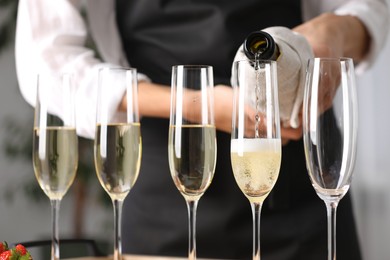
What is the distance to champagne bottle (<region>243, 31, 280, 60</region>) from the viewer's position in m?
1.06

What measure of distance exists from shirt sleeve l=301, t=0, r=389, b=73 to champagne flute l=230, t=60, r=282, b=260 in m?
0.84

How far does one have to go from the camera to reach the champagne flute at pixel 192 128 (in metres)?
1.05

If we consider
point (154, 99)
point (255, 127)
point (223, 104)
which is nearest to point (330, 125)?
point (255, 127)

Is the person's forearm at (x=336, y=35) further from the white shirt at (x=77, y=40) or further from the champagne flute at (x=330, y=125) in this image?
the champagne flute at (x=330, y=125)

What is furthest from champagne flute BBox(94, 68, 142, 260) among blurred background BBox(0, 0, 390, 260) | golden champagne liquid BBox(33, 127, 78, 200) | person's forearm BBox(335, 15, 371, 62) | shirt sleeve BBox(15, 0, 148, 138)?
blurred background BBox(0, 0, 390, 260)

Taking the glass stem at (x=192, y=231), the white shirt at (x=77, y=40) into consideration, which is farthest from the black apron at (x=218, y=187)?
the glass stem at (x=192, y=231)

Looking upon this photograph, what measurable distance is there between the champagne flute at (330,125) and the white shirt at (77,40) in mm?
758

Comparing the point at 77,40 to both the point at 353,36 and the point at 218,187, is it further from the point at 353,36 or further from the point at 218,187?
the point at 353,36

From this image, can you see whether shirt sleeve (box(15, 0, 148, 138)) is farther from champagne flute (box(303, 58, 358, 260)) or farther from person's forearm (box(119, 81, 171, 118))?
champagne flute (box(303, 58, 358, 260))

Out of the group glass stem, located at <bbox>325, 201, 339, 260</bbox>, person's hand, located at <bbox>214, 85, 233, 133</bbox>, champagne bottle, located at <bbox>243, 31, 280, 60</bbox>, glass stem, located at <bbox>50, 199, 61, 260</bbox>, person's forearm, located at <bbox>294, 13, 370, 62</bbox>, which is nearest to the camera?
glass stem, located at <bbox>325, 201, 339, 260</bbox>

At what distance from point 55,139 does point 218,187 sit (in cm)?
56

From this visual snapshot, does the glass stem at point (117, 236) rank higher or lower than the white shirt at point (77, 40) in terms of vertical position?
lower

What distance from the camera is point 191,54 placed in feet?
5.65

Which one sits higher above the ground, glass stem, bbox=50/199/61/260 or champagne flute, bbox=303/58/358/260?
champagne flute, bbox=303/58/358/260
